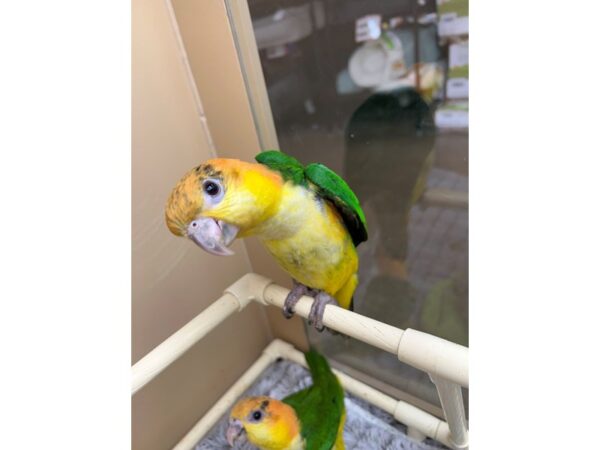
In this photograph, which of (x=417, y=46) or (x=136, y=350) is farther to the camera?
(x=417, y=46)

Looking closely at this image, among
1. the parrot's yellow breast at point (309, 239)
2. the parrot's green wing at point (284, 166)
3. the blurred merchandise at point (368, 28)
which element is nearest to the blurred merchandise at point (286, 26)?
the blurred merchandise at point (368, 28)

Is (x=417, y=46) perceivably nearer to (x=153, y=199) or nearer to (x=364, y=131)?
(x=364, y=131)

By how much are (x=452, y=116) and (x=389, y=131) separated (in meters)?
0.18

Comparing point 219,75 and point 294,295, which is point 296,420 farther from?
point 219,75

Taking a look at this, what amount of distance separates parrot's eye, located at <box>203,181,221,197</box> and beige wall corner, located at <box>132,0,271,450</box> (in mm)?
342

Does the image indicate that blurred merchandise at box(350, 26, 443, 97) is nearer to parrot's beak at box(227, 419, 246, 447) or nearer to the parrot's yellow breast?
the parrot's yellow breast

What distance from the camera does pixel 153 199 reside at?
811mm

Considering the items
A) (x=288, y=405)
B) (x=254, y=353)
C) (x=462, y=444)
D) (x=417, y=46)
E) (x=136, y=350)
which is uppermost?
(x=417, y=46)

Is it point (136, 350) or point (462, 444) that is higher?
point (136, 350)

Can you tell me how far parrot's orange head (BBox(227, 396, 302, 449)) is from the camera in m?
0.72

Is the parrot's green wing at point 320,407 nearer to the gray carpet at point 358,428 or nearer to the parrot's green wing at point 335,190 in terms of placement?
the gray carpet at point 358,428
